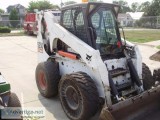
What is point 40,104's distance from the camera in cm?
607

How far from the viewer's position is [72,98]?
5.30 meters

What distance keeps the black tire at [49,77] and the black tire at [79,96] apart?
66cm

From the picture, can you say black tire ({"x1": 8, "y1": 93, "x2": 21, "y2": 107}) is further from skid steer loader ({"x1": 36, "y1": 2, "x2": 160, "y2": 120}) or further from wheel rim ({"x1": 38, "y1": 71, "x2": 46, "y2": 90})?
wheel rim ({"x1": 38, "y1": 71, "x2": 46, "y2": 90})

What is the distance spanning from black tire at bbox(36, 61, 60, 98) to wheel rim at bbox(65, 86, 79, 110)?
81 centimetres

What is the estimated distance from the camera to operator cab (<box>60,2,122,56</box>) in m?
5.37

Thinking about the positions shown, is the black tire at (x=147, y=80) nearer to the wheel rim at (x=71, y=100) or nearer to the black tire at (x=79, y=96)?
Result: the black tire at (x=79, y=96)

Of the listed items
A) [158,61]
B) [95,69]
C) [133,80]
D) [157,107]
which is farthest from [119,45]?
[158,61]

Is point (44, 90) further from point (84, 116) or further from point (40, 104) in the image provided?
point (84, 116)

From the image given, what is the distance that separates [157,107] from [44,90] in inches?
108

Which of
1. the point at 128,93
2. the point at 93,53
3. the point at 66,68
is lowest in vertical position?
the point at 128,93

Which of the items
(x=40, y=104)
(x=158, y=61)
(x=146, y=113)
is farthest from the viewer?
(x=158, y=61)

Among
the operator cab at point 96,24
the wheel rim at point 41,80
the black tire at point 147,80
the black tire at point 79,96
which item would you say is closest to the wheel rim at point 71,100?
the black tire at point 79,96

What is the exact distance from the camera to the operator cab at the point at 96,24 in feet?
17.6

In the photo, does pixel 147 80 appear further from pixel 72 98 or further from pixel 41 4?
pixel 41 4
